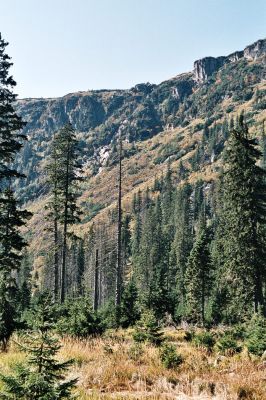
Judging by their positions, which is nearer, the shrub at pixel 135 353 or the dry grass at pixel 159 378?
the dry grass at pixel 159 378

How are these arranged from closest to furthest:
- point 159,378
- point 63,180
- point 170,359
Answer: point 159,378
point 170,359
point 63,180

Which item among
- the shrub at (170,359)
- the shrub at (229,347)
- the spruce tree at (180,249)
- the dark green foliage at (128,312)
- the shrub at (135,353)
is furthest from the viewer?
the spruce tree at (180,249)

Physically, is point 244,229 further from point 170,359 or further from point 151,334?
point 170,359

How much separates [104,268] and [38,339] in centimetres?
10435

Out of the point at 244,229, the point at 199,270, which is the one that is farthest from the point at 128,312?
the point at 199,270

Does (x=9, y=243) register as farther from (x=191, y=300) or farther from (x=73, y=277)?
(x=73, y=277)

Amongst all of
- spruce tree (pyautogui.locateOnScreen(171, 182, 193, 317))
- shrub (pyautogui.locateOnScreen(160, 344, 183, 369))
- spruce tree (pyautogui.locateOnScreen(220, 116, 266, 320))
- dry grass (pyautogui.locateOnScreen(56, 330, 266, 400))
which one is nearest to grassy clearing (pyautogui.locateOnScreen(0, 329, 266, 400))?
dry grass (pyautogui.locateOnScreen(56, 330, 266, 400))

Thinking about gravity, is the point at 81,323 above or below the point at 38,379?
below

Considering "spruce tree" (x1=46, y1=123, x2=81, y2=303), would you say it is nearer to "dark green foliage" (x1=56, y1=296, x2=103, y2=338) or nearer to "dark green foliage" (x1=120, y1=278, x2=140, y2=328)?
"dark green foliage" (x1=120, y1=278, x2=140, y2=328)

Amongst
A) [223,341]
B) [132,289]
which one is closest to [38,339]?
[223,341]

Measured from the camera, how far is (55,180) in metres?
35.2

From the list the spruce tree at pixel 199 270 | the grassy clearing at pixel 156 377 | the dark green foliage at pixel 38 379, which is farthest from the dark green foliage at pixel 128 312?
the dark green foliage at pixel 38 379

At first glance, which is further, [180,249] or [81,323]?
[180,249]

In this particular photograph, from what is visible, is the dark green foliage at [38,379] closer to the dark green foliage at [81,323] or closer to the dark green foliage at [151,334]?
the dark green foliage at [151,334]
